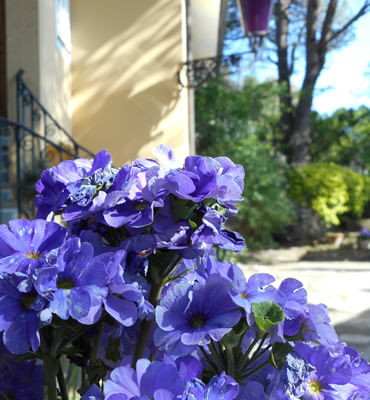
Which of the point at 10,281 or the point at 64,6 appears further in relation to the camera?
the point at 64,6

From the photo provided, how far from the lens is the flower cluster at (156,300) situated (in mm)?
513

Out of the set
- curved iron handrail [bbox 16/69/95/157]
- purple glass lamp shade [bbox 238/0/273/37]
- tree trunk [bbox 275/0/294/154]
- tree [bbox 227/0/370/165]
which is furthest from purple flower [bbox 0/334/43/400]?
tree trunk [bbox 275/0/294/154]

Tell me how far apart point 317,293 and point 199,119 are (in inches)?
198

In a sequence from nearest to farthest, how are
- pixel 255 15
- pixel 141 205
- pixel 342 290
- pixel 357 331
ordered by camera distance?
pixel 141 205
pixel 357 331
pixel 255 15
pixel 342 290

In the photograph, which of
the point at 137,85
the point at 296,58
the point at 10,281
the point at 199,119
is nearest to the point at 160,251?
the point at 10,281

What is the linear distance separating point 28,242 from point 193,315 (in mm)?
186

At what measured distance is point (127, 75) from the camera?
6820mm

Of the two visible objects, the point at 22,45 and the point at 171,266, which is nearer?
the point at 171,266

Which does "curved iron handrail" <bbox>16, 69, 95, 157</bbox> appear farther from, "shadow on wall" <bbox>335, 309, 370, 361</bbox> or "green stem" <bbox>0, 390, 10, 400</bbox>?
"green stem" <bbox>0, 390, 10, 400</bbox>

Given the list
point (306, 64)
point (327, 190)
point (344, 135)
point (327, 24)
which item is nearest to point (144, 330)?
point (327, 190)

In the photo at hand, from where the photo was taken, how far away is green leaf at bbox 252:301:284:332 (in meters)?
0.53

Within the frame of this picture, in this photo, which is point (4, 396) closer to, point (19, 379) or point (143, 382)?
point (19, 379)

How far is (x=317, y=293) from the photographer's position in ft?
19.3

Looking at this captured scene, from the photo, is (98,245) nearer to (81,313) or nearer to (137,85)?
(81,313)
